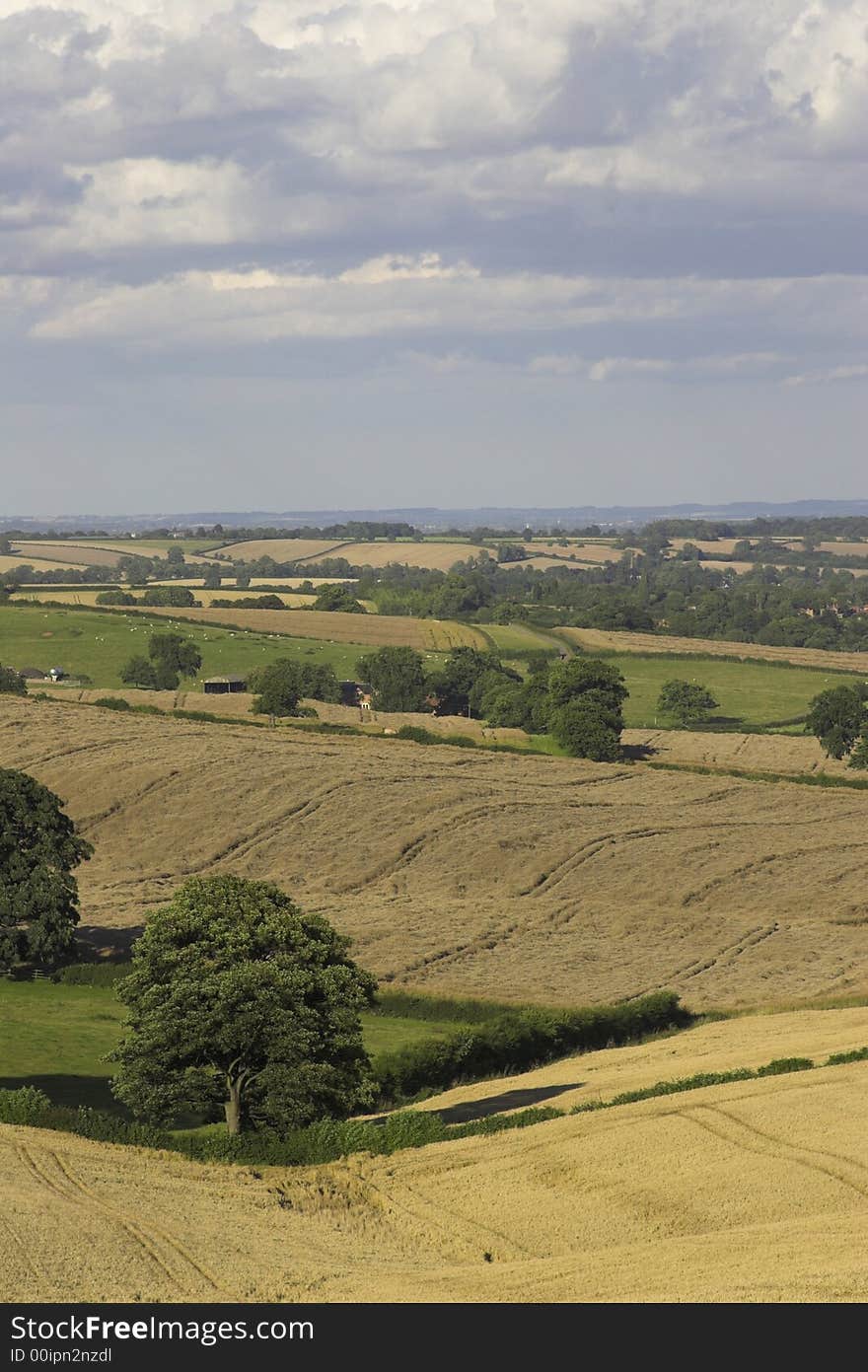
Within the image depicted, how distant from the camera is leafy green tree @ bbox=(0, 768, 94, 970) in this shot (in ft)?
253

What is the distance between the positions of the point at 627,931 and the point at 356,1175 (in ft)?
145

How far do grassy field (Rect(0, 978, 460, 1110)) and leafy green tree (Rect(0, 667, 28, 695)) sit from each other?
278 ft

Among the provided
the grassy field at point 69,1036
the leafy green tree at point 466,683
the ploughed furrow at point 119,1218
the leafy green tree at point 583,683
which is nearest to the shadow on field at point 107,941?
the grassy field at point 69,1036

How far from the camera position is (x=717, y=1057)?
192ft

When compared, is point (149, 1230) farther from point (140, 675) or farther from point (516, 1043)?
point (140, 675)

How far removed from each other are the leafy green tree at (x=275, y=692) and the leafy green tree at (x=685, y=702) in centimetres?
4126

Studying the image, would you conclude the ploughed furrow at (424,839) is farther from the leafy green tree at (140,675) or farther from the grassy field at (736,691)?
the leafy green tree at (140,675)

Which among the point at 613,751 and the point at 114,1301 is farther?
the point at 613,751

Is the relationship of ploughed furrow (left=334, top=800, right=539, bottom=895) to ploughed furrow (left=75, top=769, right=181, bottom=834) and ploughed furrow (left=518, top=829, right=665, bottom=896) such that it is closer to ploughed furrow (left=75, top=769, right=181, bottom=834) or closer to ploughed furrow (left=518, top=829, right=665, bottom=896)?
ploughed furrow (left=518, top=829, right=665, bottom=896)

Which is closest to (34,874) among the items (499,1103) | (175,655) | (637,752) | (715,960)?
(499,1103)

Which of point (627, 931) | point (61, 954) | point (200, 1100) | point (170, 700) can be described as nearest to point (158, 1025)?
point (200, 1100)

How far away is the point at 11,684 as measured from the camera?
6260 inches

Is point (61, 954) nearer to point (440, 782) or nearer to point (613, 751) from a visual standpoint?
point (440, 782)

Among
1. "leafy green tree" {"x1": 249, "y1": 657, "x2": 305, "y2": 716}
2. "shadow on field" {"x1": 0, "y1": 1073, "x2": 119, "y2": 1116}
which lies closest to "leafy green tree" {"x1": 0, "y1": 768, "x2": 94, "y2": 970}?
"shadow on field" {"x1": 0, "y1": 1073, "x2": 119, "y2": 1116}
